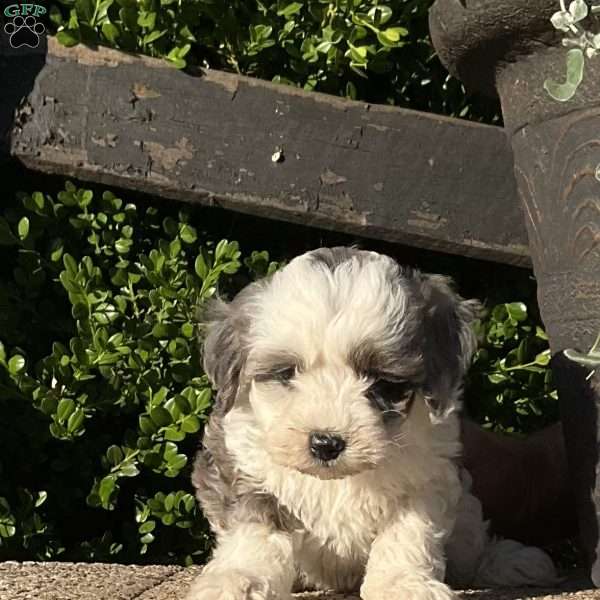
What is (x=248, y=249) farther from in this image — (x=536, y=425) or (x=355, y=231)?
(x=536, y=425)

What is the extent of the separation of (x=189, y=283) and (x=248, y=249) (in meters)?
0.52

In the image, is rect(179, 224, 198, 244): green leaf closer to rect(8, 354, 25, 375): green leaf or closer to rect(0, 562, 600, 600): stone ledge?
rect(8, 354, 25, 375): green leaf

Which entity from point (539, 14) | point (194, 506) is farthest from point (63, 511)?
point (539, 14)

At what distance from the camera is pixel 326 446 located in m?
4.01

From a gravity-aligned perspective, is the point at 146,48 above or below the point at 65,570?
above

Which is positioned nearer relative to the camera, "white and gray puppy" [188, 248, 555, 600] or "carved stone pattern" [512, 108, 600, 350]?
"white and gray puppy" [188, 248, 555, 600]

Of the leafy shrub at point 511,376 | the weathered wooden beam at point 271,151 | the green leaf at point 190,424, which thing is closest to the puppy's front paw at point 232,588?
the green leaf at point 190,424

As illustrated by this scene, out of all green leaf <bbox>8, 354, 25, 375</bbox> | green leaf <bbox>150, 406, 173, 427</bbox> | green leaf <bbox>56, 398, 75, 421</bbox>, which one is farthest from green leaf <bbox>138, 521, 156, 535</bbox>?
green leaf <bbox>8, 354, 25, 375</bbox>

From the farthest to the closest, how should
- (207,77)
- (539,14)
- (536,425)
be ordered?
(536,425)
(207,77)
(539,14)

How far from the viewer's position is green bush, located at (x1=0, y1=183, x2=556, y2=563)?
214 inches

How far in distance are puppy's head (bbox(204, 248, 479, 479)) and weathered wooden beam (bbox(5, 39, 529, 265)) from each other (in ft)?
3.28

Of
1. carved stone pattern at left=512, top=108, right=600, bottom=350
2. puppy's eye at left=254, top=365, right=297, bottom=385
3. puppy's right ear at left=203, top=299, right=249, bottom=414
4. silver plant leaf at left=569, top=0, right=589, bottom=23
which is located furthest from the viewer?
carved stone pattern at left=512, top=108, right=600, bottom=350

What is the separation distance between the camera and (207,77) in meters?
5.46

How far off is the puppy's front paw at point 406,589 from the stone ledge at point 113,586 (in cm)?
34
